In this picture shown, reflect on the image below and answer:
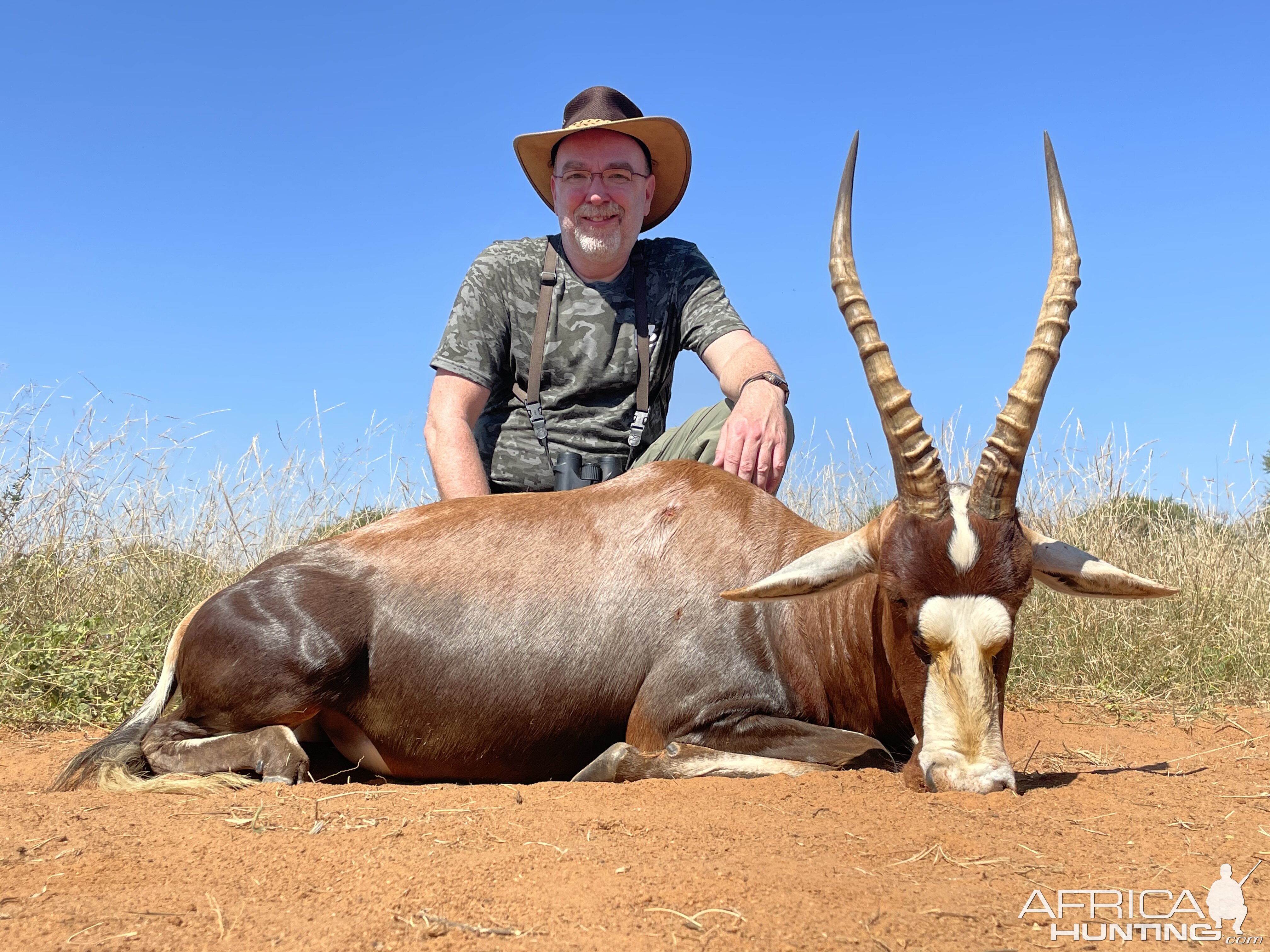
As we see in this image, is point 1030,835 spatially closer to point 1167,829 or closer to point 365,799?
point 1167,829

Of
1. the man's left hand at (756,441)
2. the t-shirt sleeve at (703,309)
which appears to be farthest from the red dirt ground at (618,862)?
the t-shirt sleeve at (703,309)

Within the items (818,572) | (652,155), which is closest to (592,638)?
(818,572)

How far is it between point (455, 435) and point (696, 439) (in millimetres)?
1417

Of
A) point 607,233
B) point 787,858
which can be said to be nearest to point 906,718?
point 787,858

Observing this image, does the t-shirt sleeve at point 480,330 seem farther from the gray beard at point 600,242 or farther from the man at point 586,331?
the gray beard at point 600,242

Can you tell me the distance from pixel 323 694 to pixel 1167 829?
3178mm

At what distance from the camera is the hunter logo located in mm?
2533

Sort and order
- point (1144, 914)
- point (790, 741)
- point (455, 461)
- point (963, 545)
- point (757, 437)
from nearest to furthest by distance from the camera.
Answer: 1. point (1144, 914)
2. point (963, 545)
3. point (790, 741)
4. point (757, 437)
5. point (455, 461)

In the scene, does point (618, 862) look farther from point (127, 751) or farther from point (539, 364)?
point (539, 364)

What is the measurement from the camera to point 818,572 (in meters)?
4.07

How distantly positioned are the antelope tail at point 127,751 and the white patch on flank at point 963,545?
3249 millimetres

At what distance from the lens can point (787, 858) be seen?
2.93m

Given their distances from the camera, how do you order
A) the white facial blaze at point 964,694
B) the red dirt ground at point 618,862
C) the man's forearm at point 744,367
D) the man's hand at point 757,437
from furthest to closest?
the man's forearm at point 744,367 < the man's hand at point 757,437 < the white facial blaze at point 964,694 < the red dirt ground at point 618,862

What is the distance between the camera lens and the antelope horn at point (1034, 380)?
3.90 meters
